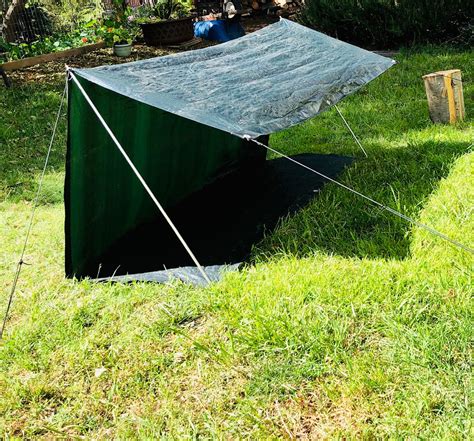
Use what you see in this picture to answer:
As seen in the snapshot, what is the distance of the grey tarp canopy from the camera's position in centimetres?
317

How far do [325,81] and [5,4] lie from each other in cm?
955

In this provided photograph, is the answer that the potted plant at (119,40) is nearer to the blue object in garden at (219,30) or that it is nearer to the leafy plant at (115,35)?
the leafy plant at (115,35)

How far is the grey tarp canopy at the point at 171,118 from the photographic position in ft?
10.4

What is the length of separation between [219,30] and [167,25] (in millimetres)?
1404

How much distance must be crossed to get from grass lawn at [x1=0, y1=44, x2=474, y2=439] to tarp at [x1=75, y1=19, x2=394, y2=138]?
80 cm

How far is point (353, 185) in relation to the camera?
4266mm

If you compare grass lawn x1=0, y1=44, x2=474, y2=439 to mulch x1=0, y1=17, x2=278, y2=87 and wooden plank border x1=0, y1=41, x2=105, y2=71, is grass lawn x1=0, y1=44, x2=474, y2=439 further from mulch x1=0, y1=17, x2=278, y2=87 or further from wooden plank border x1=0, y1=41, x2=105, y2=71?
wooden plank border x1=0, y1=41, x2=105, y2=71

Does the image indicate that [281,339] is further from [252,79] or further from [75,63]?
[75,63]

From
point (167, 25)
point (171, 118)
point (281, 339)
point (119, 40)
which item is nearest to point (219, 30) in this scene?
point (167, 25)

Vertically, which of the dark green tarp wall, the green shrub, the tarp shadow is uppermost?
the green shrub

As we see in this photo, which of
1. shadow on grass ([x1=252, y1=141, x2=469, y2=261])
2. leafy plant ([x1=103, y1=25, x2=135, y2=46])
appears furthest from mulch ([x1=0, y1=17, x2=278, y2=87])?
shadow on grass ([x1=252, y1=141, x2=469, y2=261])

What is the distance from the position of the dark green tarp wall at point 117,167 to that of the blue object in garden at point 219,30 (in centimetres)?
742

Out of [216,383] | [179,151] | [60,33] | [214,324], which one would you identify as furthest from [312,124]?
[60,33]

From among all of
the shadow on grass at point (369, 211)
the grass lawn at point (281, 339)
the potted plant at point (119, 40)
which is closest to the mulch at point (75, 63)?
the potted plant at point (119, 40)
